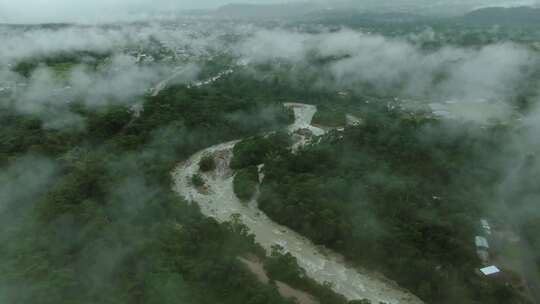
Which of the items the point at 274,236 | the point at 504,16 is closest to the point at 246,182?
the point at 274,236

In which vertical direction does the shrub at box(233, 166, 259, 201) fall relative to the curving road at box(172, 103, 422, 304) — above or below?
above

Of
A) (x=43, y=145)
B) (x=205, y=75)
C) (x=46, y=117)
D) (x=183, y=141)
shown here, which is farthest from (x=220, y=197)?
(x=205, y=75)

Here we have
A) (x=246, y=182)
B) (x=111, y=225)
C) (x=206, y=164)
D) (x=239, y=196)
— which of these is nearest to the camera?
(x=111, y=225)

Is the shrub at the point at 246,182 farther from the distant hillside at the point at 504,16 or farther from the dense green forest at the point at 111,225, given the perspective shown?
the distant hillside at the point at 504,16

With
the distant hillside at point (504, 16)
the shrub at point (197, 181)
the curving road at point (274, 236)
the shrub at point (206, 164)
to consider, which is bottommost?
the curving road at point (274, 236)

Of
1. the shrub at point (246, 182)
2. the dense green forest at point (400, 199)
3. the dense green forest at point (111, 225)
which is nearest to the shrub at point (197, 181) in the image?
the dense green forest at point (111, 225)

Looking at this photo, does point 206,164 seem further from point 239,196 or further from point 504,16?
point 504,16

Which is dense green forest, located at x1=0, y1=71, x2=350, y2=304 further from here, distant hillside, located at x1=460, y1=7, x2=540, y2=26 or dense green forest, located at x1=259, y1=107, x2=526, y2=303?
distant hillside, located at x1=460, y1=7, x2=540, y2=26

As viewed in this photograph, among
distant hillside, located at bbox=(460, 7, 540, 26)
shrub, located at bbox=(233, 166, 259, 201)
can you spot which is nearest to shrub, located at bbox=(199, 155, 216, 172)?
shrub, located at bbox=(233, 166, 259, 201)
